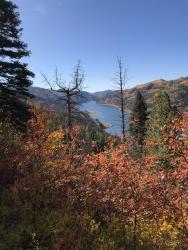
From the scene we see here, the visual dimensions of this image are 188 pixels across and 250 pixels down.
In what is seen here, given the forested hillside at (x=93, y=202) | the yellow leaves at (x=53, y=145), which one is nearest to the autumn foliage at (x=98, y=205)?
the forested hillside at (x=93, y=202)

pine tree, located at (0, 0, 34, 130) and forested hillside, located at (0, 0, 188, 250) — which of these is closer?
forested hillside, located at (0, 0, 188, 250)

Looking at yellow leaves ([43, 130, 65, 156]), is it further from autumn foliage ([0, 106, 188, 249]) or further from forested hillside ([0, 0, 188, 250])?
autumn foliage ([0, 106, 188, 249])

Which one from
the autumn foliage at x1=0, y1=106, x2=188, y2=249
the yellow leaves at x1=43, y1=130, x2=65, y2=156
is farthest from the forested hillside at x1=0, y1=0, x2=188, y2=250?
the yellow leaves at x1=43, y1=130, x2=65, y2=156

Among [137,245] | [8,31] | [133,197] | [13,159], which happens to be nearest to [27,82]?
[8,31]

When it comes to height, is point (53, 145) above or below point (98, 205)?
above

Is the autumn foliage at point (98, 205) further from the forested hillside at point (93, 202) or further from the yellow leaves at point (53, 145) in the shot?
the yellow leaves at point (53, 145)

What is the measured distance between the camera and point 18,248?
30.4 ft

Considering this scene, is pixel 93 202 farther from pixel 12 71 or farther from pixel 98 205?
pixel 12 71

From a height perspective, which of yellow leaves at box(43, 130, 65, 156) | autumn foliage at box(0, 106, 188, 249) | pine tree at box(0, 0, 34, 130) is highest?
pine tree at box(0, 0, 34, 130)

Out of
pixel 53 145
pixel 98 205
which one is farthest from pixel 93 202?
pixel 53 145

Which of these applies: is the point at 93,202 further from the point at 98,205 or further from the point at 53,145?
the point at 53,145

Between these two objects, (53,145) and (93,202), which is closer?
(93,202)

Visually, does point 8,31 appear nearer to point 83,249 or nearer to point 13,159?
point 13,159

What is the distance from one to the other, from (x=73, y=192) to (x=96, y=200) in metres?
0.95
